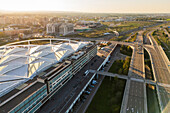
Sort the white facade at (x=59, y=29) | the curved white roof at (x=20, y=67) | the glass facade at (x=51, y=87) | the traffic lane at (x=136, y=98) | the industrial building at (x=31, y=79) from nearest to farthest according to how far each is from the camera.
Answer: the glass facade at (x=51, y=87), the industrial building at (x=31, y=79), the traffic lane at (x=136, y=98), the curved white roof at (x=20, y=67), the white facade at (x=59, y=29)

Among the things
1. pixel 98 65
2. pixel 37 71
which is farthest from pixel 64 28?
pixel 37 71

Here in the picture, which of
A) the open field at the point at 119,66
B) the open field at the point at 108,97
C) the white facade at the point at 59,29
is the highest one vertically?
the white facade at the point at 59,29

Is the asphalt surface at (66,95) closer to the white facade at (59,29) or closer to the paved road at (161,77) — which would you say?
the paved road at (161,77)

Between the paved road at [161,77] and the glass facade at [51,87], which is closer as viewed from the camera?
the glass facade at [51,87]

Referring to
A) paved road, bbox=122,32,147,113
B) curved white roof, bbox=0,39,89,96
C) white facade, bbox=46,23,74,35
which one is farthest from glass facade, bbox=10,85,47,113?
white facade, bbox=46,23,74,35

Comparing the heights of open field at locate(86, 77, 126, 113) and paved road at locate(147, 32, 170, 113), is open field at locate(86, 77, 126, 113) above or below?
below

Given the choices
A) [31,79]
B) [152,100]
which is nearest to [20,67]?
[31,79]

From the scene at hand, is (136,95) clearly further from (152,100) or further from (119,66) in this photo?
(119,66)

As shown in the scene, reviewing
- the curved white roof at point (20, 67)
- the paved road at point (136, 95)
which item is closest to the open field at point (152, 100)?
the paved road at point (136, 95)

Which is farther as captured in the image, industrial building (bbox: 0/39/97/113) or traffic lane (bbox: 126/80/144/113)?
traffic lane (bbox: 126/80/144/113)

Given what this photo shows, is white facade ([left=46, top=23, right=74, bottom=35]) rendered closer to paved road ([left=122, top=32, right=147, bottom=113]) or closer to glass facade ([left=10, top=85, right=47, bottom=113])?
paved road ([left=122, top=32, right=147, bottom=113])

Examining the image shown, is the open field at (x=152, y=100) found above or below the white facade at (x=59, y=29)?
below
